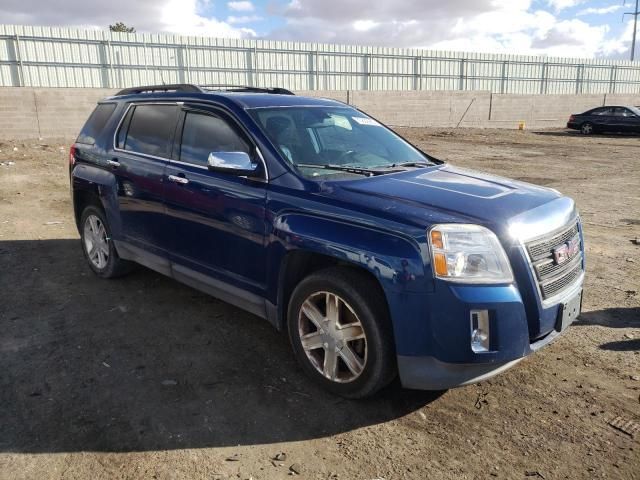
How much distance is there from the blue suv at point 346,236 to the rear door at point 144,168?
0.02m

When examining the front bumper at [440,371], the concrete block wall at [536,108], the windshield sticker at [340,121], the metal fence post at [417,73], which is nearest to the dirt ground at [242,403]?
the front bumper at [440,371]

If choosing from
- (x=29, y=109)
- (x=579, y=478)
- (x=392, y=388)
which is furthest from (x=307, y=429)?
(x=29, y=109)

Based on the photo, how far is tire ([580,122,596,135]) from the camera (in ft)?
89.0

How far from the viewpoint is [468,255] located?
2.91 meters

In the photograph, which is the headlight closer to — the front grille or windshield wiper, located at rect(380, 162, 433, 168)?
the front grille

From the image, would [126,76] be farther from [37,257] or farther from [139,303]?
[139,303]

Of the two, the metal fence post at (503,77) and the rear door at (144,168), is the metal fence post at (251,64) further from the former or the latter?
the rear door at (144,168)

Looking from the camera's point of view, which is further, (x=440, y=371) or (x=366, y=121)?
(x=366, y=121)

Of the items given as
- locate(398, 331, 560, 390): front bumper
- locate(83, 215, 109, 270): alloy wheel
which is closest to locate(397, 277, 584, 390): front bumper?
locate(398, 331, 560, 390): front bumper

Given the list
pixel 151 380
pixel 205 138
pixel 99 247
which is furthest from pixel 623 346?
pixel 99 247

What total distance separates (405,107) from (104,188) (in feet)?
88.9

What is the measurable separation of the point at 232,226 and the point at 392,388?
1549 mm

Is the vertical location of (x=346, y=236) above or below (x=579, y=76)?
below

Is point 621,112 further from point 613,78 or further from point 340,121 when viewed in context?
point 340,121
